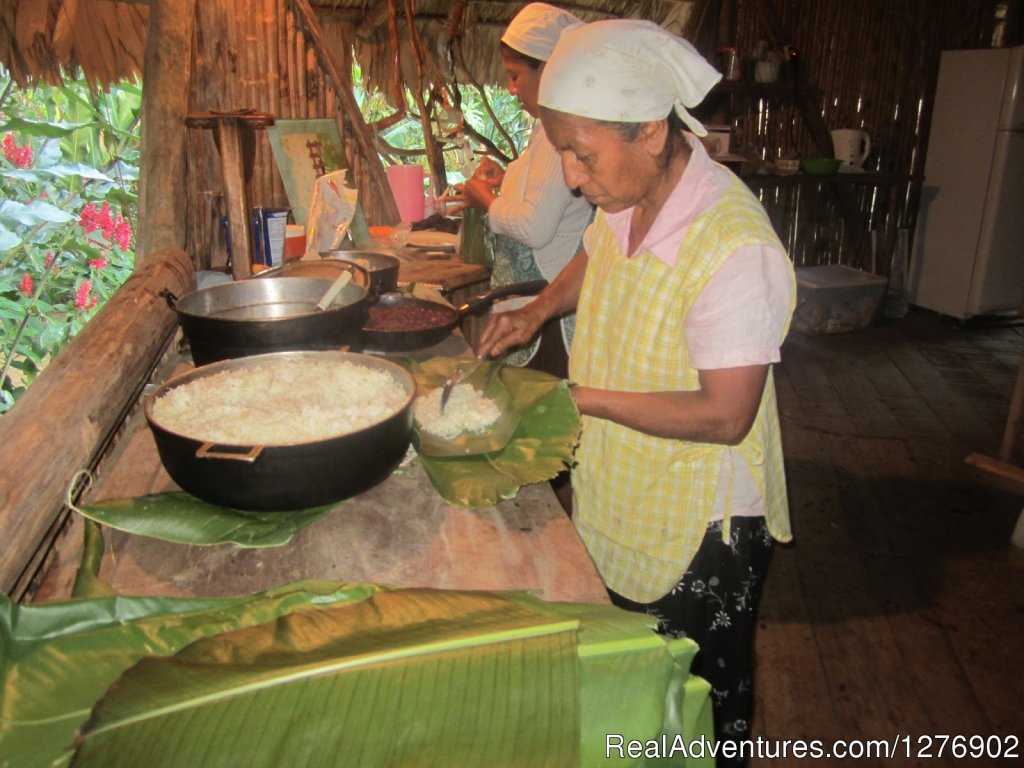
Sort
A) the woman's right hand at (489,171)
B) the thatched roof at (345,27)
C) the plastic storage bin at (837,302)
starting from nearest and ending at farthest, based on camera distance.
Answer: the thatched roof at (345,27) → the woman's right hand at (489,171) → the plastic storage bin at (837,302)

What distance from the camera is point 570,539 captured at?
52.6 inches

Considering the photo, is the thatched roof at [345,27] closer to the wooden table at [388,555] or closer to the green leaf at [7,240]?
the green leaf at [7,240]

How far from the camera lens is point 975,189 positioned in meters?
6.85

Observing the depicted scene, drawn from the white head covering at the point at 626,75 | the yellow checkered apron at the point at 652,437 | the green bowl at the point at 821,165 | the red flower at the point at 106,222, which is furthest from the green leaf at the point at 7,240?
the green bowl at the point at 821,165

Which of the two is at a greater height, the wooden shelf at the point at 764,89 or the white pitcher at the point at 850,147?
the wooden shelf at the point at 764,89

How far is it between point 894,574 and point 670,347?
7.80 feet

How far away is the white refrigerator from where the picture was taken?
6.51 m

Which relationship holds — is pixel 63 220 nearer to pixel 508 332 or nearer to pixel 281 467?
pixel 508 332

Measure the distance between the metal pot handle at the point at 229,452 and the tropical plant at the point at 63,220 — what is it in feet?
13.6

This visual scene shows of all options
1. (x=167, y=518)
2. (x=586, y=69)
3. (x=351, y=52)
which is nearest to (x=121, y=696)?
(x=167, y=518)

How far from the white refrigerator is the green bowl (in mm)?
1205

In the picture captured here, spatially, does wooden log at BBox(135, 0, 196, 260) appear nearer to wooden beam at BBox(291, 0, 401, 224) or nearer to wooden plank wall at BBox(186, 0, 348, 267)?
wooden plank wall at BBox(186, 0, 348, 267)

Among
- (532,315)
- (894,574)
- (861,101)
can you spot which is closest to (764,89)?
(861,101)

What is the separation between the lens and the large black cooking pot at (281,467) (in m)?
1.19
